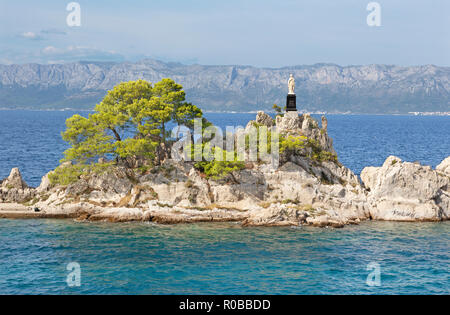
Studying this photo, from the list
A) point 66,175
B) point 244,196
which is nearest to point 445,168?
point 244,196

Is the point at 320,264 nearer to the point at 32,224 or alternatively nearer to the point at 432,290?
the point at 432,290

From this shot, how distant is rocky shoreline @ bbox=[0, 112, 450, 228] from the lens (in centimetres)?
5297

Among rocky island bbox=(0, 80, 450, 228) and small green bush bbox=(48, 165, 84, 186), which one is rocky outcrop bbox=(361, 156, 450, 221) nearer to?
rocky island bbox=(0, 80, 450, 228)

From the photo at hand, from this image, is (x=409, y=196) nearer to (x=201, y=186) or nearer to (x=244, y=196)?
(x=244, y=196)

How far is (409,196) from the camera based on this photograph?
181ft

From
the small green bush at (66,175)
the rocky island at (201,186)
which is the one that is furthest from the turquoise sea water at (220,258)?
the small green bush at (66,175)

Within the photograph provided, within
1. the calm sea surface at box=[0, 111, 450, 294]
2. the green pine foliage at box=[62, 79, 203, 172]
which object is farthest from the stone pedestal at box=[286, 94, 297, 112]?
the calm sea surface at box=[0, 111, 450, 294]

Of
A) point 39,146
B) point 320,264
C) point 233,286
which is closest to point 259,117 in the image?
point 320,264

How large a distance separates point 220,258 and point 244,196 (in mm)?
16744

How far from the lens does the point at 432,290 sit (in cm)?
3403

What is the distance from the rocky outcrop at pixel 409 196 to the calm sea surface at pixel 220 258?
81.4 inches

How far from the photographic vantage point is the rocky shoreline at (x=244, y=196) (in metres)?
53.0

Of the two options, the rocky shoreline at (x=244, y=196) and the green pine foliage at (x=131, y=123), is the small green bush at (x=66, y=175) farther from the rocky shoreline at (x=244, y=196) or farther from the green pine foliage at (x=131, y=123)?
the green pine foliage at (x=131, y=123)

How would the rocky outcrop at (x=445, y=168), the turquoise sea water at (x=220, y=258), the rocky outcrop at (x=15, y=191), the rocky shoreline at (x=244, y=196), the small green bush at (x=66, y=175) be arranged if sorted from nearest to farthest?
the turquoise sea water at (x=220, y=258)
the rocky shoreline at (x=244, y=196)
the small green bush at (x=66, y=175)
the rocky outcrop at (x=15, y=191)
the rocky outcrop at (x=445, y=168)
